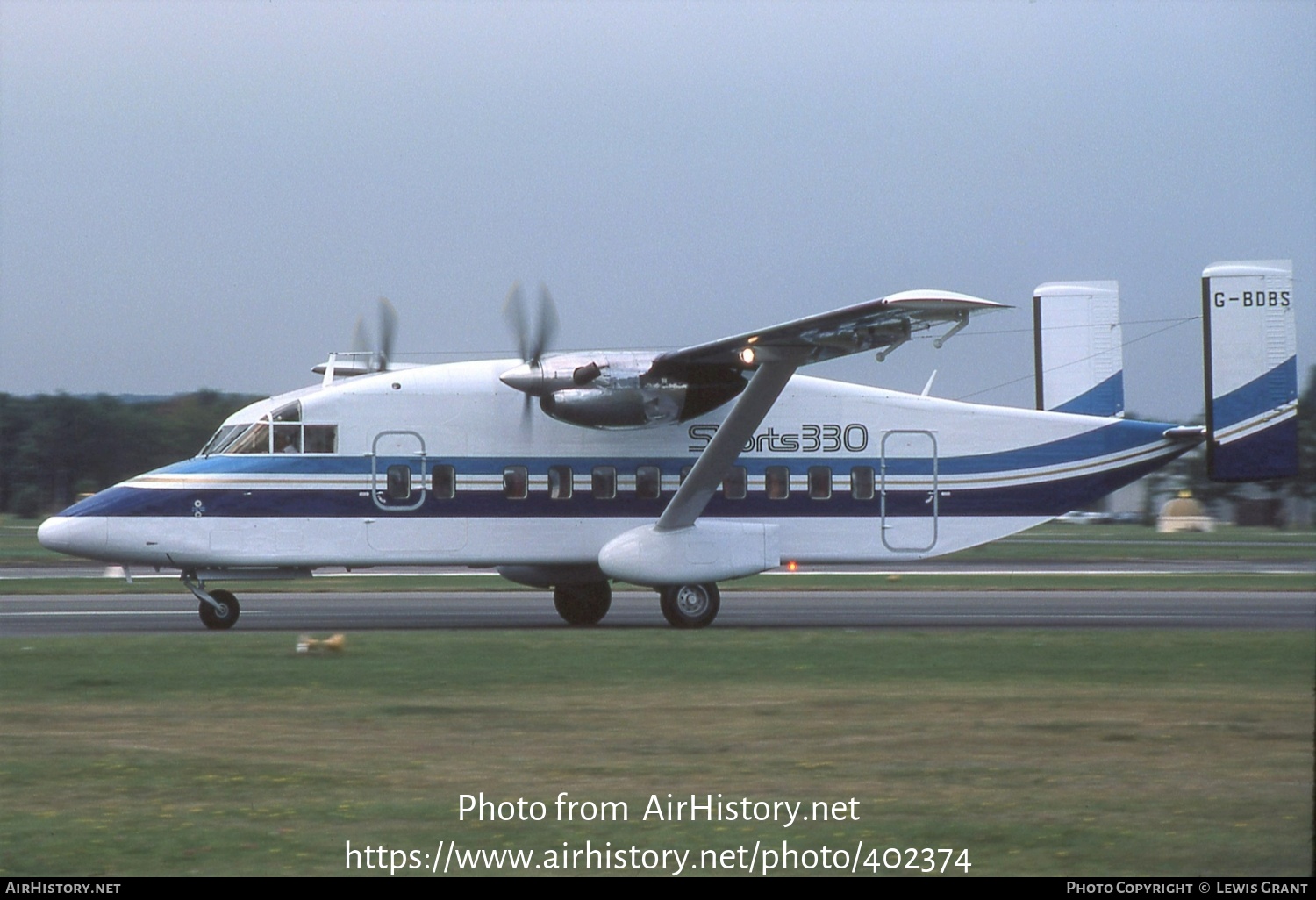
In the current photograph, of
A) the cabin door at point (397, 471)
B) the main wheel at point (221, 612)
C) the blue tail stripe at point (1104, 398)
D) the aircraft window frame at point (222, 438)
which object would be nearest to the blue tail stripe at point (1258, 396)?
the blue tail stripe at point (1104, 398)

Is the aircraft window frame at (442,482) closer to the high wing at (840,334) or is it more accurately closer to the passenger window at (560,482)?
the passenger window at (560,482)

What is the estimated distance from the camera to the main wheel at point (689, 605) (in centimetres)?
1966

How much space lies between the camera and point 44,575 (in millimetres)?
32094

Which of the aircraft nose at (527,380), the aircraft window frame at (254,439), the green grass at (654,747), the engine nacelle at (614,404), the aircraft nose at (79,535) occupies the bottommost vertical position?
the green grass at (654,747)

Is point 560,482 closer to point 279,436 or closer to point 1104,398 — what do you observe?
point 279,436

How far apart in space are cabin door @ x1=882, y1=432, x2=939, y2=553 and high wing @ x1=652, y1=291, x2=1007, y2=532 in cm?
222

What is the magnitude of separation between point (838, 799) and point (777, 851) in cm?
135

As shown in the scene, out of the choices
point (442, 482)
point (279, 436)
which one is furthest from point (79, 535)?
point (442, 482)

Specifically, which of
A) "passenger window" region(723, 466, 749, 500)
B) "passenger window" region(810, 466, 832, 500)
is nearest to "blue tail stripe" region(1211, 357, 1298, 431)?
"passenger window" region(810, 466, 832, 500)

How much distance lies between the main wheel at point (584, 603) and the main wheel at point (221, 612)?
4672 mm

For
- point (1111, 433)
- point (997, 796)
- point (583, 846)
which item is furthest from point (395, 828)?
point (1111, 433)

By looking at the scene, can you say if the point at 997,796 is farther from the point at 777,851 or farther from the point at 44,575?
Answer: the point at 44,575

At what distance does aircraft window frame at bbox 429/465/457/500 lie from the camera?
19.7m
